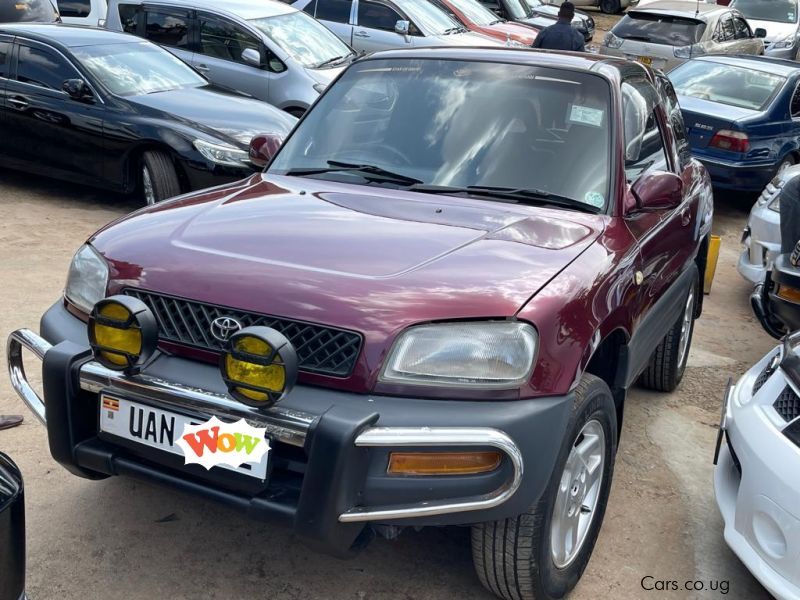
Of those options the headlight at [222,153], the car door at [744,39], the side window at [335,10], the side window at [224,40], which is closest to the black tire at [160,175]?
the headlight at [222,153]

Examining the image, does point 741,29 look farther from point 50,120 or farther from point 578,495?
point 578,495

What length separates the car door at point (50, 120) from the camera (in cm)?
786

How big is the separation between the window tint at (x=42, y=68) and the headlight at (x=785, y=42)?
13.9 metres

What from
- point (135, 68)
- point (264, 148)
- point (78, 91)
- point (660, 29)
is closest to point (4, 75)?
point (78, 91)

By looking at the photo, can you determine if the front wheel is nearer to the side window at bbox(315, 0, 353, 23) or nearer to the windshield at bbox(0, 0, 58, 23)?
the windshield at bbox(0, 0, 58, 23)

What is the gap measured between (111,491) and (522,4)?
50.7 feet

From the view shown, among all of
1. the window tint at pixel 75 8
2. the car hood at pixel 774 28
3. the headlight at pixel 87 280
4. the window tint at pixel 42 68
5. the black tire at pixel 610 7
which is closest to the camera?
the headlight at pixel 87 280

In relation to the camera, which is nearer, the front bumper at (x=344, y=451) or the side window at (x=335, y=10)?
the front bumper at (x=344, y=451)

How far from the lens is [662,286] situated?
4.01 m

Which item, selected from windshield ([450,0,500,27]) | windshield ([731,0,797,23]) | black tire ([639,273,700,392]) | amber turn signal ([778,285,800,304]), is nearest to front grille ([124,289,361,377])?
black tire ([639,273,700,392])

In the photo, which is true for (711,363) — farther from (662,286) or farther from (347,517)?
(347,517)

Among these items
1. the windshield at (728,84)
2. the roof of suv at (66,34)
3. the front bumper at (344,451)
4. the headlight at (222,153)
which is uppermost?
the front bumper at (344,451)

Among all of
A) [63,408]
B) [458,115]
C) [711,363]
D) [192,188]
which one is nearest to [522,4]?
[192,188]

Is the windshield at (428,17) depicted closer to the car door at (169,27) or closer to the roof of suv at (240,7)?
the roof of suv at (240,7)
